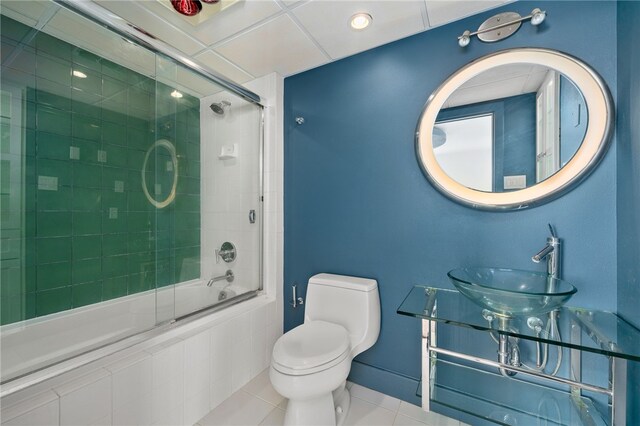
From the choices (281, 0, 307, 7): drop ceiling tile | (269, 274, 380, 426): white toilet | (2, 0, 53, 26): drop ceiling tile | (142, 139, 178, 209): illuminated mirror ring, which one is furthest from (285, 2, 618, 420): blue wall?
(2, 0, 53, 26): drop ceiling tile

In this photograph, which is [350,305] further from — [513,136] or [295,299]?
[513,136]

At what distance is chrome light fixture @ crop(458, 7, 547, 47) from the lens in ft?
3.72

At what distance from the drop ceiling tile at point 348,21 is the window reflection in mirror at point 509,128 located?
18.5 inches

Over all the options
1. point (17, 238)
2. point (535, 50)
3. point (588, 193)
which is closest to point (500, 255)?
point (588, 193)

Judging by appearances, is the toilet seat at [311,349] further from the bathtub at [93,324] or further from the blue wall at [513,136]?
the blue wall at [513,136]

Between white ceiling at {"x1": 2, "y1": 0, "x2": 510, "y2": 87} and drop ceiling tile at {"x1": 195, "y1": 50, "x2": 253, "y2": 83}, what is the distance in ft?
0.04

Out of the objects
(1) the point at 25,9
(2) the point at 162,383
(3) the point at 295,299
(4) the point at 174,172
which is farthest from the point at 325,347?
(1) the point at 25,9

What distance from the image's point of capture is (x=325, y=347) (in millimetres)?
1222

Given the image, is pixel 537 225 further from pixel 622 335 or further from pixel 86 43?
pixel 86 43

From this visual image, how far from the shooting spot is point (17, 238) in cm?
131

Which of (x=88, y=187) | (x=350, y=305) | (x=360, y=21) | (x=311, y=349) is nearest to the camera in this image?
(x=311, y=349)

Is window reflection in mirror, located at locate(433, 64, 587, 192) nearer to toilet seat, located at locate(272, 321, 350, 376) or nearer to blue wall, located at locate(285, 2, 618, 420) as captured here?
blue wall, located at locate(285, 2, 618, 420)

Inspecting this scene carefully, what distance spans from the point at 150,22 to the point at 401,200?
5.69ft

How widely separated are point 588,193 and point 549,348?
72 cm
